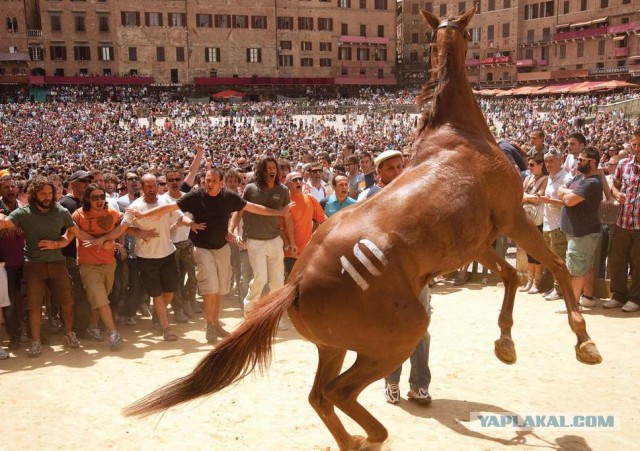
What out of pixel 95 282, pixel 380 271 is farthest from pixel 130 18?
pixel 380 271

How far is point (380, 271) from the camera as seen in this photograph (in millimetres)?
3203

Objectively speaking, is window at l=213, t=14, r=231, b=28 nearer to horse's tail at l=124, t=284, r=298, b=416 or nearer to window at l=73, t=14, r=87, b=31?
window at l=73, t=14, r=87, b=31

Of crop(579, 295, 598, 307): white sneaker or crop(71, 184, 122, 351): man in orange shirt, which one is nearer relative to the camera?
crop(71, 184, 122, 351): man in orange shirt

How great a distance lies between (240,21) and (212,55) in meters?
5.39

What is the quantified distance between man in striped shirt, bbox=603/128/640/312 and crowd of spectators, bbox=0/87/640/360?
Result: 3558 millimetres

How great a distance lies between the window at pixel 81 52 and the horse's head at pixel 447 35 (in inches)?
2743

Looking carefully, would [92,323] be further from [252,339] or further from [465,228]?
[465,228]

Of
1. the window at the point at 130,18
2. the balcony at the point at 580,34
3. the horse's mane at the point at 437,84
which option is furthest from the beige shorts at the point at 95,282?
the balcony at the point at 580,34

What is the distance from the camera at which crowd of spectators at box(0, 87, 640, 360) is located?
8.96 m

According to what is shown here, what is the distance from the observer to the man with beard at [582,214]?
7566mm

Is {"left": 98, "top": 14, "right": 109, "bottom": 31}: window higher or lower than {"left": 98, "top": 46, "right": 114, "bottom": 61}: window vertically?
higher

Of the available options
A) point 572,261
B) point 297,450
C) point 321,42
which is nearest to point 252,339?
point 297,450

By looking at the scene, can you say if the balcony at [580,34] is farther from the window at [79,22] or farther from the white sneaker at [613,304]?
the white sneaker at [613,304]

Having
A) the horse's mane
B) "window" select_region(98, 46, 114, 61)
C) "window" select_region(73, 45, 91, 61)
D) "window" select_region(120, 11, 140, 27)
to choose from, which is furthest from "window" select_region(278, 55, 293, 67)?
the horse's mane
